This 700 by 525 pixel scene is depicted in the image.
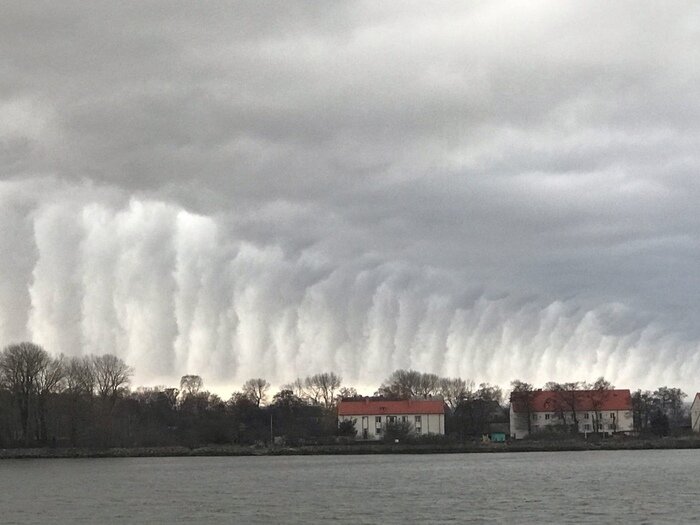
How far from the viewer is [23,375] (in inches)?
4862

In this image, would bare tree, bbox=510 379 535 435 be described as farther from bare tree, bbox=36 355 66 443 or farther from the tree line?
bare tree, bbox=36 355 66 443

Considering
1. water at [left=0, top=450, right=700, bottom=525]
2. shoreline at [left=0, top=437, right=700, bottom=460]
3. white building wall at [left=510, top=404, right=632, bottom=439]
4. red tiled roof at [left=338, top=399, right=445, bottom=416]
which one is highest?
red tiled roof at [left=338, top=399, right=445, bottom=416]

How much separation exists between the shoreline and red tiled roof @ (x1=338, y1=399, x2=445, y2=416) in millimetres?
24591

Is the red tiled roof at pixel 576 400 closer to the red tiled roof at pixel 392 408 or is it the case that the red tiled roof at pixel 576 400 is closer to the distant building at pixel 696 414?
the distant building at pixel 696 414

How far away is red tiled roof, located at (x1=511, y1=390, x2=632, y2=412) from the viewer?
15212cm

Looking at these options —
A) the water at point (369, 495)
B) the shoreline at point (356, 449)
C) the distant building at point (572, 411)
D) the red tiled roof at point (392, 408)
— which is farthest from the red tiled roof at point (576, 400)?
the water at point (369, 495)

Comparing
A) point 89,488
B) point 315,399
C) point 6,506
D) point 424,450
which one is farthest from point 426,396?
point 6,506

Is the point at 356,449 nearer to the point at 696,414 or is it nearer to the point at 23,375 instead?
the point at 23,375

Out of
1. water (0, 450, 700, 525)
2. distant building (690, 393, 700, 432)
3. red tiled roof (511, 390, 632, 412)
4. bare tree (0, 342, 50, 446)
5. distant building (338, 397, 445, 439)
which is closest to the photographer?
water (0, 450, 700, 525)

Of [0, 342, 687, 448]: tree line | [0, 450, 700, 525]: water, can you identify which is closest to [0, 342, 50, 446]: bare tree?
[0, 342, 687, 448]: tree line

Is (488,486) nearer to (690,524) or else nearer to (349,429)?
(690,524)

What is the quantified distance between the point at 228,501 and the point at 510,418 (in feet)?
392

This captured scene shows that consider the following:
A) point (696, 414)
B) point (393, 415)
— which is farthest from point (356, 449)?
point (696, 414)

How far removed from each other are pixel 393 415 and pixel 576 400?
30041mm
